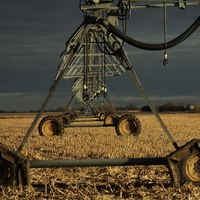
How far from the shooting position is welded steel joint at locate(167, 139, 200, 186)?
5.43 metres

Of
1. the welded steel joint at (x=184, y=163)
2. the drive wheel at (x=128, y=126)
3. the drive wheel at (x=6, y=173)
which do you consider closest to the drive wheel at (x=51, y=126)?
the drive wheel at (x=128, y=126)

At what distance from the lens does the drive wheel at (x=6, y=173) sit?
5.55 metres

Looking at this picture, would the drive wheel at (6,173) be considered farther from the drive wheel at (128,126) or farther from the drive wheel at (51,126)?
the drive wheel at (51,126)

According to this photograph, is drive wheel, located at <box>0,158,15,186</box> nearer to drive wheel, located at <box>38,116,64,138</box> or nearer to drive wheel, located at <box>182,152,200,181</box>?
drive wheel, located at <box>182,152,200,181</box>

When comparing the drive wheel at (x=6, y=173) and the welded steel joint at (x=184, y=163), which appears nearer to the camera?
the welded steel joint at (x=184, y=163)

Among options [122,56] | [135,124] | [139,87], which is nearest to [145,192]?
[139,87]

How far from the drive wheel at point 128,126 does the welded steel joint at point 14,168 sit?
29.3 ft

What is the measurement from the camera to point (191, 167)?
550 centimetres

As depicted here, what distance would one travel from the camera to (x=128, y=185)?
5.71 meters

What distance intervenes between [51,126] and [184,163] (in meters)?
10.2

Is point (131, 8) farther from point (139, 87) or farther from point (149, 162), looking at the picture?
point (149, 162)

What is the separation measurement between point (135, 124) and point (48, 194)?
9.43 m

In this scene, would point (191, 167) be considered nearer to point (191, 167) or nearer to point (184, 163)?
point (191, 167)

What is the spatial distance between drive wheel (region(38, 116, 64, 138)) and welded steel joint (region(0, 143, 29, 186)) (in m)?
9.35
